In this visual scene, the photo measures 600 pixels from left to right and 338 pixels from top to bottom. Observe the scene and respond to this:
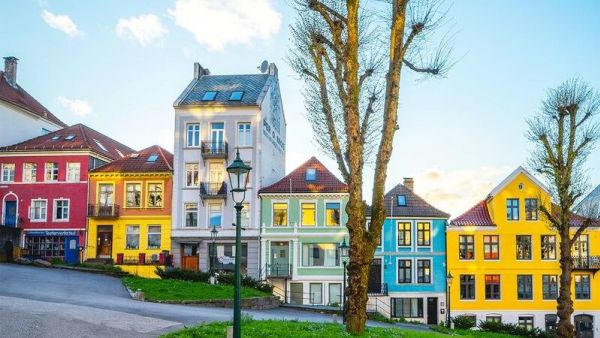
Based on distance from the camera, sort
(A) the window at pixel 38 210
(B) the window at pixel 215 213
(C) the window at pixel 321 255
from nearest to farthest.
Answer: (C) the window at pixel 321 255 → (B) the window at pixel 215 213 → (A) the window at pixel 38 210

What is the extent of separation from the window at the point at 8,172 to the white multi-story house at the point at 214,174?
38.8ft

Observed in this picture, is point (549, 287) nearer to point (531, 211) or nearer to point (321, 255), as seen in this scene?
point (531, 211)

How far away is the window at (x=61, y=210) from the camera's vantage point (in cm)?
4600

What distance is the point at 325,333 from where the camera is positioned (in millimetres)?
16109

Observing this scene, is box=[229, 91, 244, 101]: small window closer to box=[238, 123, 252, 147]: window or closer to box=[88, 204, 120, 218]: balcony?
box=[238, 123, 252, 147]: window

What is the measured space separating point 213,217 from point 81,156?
10374 mm

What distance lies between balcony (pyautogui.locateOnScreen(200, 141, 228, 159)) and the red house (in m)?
8.29

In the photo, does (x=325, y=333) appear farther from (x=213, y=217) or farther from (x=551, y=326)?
(x=551, y=326)

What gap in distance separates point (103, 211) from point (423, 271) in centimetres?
2165

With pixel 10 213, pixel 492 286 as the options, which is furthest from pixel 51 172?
pixel 492 286

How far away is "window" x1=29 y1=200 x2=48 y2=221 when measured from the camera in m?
46.3

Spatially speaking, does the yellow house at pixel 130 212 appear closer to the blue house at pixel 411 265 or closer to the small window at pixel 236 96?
the small window at pixel 236 96

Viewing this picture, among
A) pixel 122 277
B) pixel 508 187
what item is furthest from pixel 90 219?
pixel 508 187

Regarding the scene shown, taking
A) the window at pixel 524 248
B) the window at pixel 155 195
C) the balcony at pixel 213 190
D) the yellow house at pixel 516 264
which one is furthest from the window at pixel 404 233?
the window at pixel 155 195
